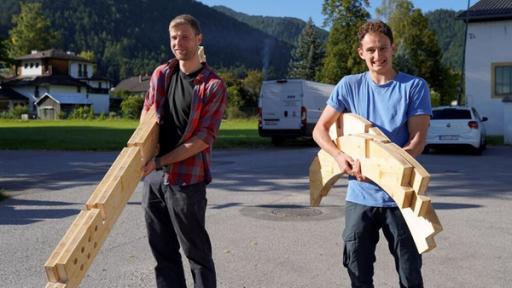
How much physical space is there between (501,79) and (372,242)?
30.0 meters

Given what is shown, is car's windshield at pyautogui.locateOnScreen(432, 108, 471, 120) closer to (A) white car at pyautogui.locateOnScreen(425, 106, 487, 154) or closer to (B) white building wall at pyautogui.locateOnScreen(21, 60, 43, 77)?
(A) white car at pyautogui.locateOnScreen(425, 106, 487, 154)

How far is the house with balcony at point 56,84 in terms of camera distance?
9494 centimetres

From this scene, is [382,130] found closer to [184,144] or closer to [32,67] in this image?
[184,144]

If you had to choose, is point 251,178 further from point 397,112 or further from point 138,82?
point 138,82

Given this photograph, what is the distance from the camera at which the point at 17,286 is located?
16.7 feet

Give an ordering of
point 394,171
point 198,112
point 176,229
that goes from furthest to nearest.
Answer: point 176,229
point 198,112
point 394,171

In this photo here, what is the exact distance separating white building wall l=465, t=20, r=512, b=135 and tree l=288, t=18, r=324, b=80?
144 feet

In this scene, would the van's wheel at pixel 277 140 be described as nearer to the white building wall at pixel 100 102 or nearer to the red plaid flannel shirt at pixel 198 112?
the red plaid flannel shirt at pixel 198 112

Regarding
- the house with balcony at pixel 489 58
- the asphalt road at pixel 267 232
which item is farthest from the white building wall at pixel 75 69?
the asphalt road at pixel 267 232

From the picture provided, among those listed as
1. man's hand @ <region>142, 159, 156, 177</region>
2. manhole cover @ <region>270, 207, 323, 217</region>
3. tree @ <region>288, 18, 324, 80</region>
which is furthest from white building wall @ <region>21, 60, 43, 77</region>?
man's hand @ <region>142, 159, 156, 177</region>

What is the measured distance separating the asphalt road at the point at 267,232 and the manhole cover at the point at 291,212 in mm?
15

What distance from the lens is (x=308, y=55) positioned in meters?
77.0

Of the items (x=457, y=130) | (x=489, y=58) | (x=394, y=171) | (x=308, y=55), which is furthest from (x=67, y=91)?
(x=394, y=171)

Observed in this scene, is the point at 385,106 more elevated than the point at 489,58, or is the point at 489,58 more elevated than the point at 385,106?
the point at 489,58
